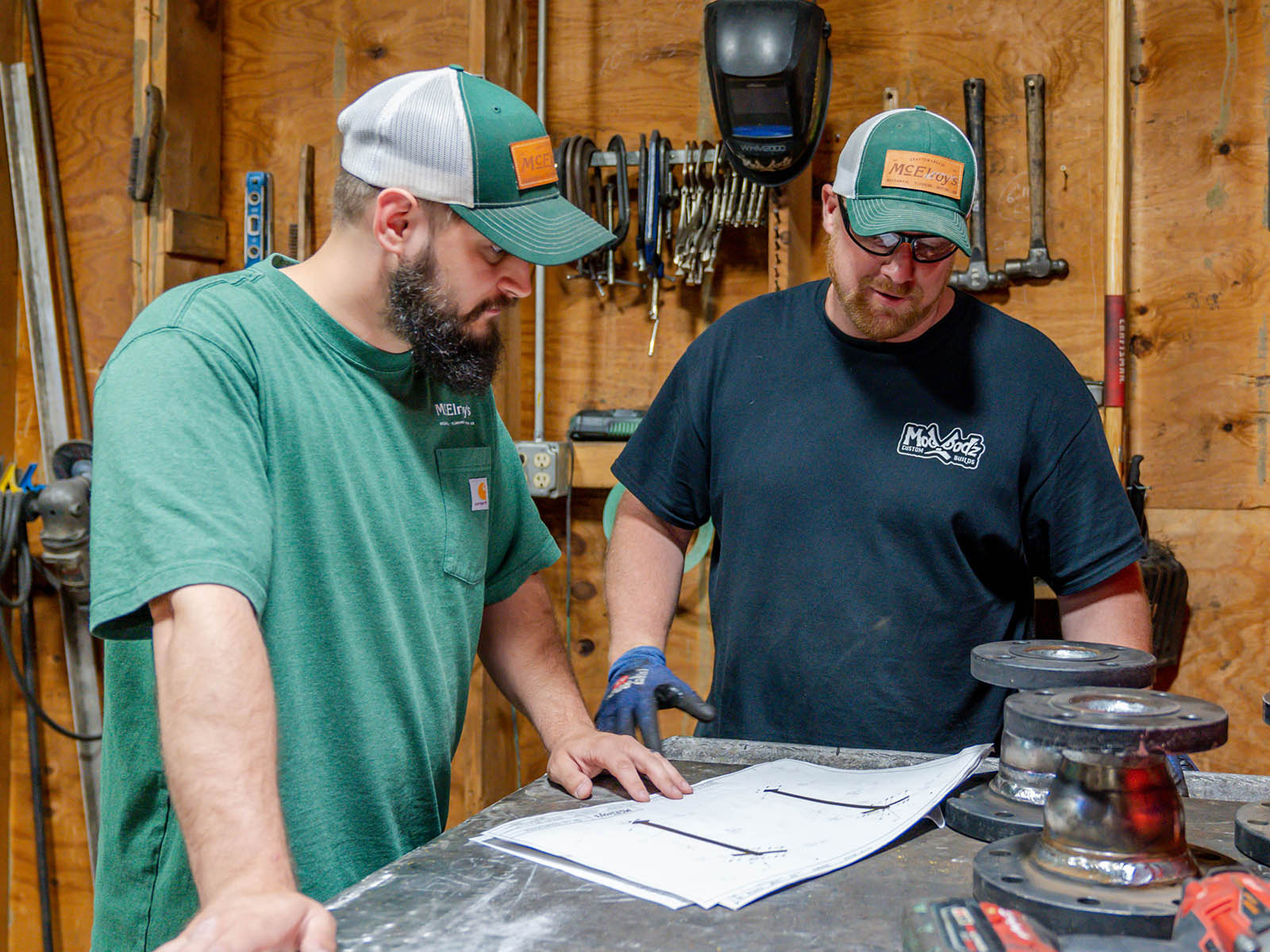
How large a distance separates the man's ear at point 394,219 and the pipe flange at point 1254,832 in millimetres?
922

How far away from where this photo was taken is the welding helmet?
1.99 m

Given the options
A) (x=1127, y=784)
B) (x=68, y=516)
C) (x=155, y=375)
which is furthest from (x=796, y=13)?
(x=68, y=516)

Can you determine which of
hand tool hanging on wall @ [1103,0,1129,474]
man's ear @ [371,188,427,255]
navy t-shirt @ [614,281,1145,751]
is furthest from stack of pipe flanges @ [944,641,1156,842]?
hand tool hanging on wall @ [1103,0,1129,474]

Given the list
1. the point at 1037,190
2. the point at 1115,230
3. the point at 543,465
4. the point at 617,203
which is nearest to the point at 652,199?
the point at 617,203

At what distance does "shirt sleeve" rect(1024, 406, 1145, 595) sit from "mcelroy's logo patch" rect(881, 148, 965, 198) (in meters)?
0.37

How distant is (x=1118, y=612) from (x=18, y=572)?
7.45 ft

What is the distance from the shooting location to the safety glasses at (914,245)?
4.91ft

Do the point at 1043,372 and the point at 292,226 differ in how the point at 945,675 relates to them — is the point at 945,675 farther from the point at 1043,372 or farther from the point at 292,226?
the point at 292,226

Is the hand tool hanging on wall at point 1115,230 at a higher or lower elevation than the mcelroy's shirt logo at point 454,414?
higher

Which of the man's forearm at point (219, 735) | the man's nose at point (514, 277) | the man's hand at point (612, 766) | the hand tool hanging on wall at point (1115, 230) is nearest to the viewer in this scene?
the man's forearm at point (219, 735)

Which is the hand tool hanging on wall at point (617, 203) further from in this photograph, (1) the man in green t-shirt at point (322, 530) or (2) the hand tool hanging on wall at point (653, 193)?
(1) the man in green t-shirt at point (322, 530)

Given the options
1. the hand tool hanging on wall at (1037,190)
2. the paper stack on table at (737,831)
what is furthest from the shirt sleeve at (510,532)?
the hand tool hanging on wall at (1037,190)

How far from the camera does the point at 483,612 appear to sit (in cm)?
141

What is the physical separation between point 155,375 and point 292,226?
1787mm
